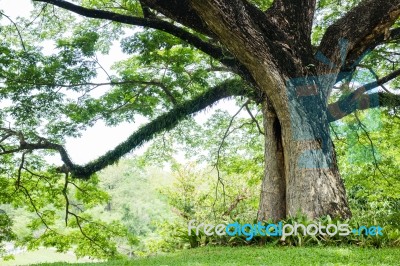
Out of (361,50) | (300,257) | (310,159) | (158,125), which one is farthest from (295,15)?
(300,257)

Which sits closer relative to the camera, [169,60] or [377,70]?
[169,60]

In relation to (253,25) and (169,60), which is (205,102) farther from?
(253,25)

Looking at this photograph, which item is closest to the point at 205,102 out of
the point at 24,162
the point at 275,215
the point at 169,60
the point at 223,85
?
the point at 223,85

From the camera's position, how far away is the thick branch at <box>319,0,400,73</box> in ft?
20.3

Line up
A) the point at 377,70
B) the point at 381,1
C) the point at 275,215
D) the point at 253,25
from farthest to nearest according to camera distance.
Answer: the point at 377,70 < the point at 275,215 < the point at 381,1 < the point at 253,25

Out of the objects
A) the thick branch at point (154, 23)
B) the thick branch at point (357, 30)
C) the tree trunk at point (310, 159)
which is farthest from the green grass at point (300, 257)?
the thick branch at point (154, 23)

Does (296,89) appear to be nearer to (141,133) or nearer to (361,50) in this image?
(361,50)

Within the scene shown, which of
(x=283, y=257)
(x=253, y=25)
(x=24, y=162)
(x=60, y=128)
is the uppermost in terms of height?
(x=253, y=25)

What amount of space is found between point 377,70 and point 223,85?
14.6ft

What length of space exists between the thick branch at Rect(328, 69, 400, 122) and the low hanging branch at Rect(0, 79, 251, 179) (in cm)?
192

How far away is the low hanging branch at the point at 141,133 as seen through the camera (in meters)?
8.16

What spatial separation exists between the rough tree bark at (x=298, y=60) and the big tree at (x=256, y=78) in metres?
0.02

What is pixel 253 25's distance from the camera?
18.1 ft

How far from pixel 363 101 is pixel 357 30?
8.22 feet
